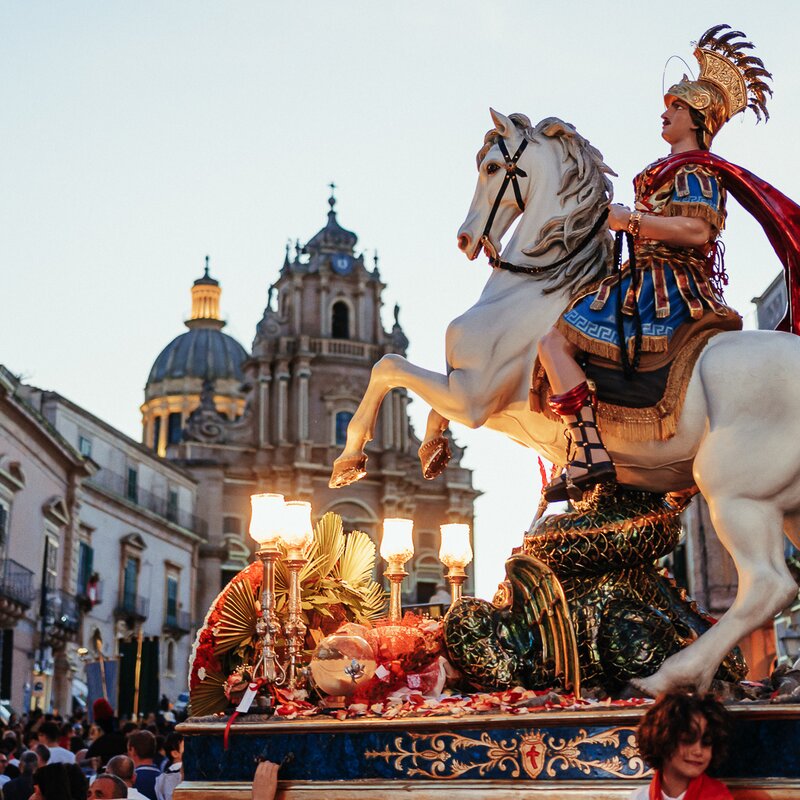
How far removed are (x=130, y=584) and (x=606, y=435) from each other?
1465 inches

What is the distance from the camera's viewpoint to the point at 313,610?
6602 millimetres

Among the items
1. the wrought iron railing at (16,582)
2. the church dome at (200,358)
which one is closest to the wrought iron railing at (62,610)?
the wrought iron railing at (16,582)

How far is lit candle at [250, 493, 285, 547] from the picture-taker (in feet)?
20.5

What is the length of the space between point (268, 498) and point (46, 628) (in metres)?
27.7

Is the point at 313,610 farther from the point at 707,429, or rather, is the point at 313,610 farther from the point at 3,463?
the point at 3,463

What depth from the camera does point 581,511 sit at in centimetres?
534

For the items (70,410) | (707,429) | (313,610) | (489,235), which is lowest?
(313,610)

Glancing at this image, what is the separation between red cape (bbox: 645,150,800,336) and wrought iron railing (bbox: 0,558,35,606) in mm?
26079

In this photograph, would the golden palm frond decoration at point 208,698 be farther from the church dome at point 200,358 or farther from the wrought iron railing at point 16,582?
the church dome at point 200,358

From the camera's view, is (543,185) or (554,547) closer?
(554,547)

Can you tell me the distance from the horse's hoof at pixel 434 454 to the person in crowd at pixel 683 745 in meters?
2.47

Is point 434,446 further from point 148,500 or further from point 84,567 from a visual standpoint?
point 148,500

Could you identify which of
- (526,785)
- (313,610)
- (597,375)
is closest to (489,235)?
(597,375)

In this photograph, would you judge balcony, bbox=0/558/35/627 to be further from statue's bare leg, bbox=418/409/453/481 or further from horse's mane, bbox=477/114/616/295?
horse's mane, bbox=477/114/616/295
